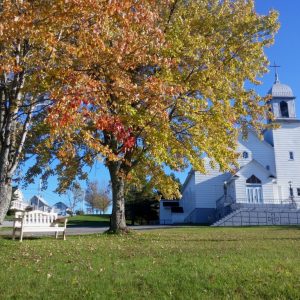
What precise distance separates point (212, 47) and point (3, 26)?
11084mm

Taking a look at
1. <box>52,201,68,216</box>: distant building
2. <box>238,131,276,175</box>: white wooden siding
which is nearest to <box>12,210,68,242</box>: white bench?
<box>238,131,276,175</box>: white wooden siding

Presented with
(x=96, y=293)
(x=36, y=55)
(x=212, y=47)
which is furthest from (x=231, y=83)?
(x=96, y=293)

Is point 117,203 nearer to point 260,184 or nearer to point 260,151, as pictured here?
point 260,184

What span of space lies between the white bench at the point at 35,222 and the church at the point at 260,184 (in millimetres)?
24024

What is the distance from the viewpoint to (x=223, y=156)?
1608cm

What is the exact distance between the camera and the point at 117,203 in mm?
18688

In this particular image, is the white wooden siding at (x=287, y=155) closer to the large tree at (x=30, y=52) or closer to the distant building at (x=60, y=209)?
the distant building at (x=60, y=209)

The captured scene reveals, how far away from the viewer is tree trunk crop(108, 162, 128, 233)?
18.4 metres

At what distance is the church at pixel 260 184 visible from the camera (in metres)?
39.2

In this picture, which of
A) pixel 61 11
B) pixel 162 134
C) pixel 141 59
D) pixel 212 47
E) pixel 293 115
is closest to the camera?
pixel 61 11

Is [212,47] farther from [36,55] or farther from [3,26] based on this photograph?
[3,26]

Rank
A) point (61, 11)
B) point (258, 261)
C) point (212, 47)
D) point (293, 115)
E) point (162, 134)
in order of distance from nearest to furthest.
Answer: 1. point (61, 11)
2. point (258, 261)
3. point (162, 134)
4. point (212, 47)
5. point (293, 115)

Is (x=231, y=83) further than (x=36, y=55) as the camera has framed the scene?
Yes

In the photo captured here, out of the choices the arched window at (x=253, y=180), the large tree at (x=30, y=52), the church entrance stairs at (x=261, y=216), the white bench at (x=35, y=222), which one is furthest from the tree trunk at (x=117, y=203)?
the arched window at (x=253, y=180)
